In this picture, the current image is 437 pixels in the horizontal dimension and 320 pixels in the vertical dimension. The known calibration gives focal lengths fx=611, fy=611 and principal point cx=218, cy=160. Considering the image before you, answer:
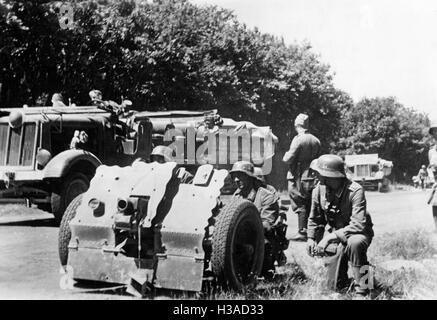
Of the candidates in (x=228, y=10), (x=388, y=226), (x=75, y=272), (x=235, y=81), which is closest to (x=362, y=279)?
(x=75, y=272)

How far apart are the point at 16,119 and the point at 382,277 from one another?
711 centimetres

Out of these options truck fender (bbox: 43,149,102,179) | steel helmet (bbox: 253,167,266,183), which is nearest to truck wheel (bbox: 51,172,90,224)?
truck fender (bbox: 43,149,102,179)

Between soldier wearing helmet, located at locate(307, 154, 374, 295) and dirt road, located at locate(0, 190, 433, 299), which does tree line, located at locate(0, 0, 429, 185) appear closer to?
dirt road, located at locate(0, 190, 433, 299)

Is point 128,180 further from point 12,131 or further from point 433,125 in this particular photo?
point 12,131

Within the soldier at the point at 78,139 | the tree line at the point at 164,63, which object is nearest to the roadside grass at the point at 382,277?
the soldier at the point at 78,139

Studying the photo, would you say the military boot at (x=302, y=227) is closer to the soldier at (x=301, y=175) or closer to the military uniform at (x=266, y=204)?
the soldier at (x=301, y=175)

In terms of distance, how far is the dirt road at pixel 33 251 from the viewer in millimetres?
5605

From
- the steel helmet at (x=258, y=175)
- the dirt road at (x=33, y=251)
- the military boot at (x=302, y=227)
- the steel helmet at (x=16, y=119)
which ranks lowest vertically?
the dirt road at (x=33, y=251)

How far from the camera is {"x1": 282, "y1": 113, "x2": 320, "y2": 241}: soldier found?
333 inches

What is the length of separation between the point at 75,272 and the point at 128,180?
3.21ft

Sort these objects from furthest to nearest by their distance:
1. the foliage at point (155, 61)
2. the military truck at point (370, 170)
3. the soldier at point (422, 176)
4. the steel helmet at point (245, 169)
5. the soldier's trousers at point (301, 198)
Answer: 1. the soldier at point (422, 176)
2. the military truck at point (370, 170)
3. the foliage at point (155, 61)
4. the soldier's trousers at point (301, 198)
5. the steel helmet at point (245, 169)

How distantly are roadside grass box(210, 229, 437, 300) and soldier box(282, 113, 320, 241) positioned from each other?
643mm

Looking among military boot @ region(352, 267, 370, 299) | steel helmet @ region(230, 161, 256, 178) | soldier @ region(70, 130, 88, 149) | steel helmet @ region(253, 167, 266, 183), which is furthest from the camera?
soldier @ region(70, 130, 88, 149)

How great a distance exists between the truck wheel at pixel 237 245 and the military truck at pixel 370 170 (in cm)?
2837
